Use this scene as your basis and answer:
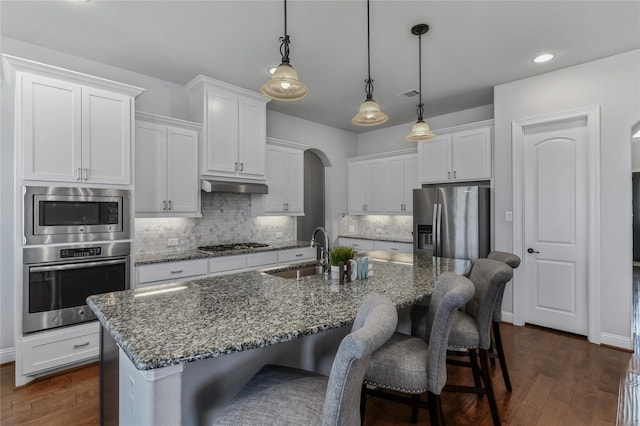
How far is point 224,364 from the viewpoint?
1396 millimetres

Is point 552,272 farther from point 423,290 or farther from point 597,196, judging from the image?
point 423,290

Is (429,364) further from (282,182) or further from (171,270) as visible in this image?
(282,182)

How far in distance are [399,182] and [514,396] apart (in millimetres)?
3334

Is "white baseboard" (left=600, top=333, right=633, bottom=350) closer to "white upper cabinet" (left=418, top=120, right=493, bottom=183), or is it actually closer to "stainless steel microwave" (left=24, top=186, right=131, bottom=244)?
"white upper cabinet" (left=418, top=120, right=493, bottom=183)

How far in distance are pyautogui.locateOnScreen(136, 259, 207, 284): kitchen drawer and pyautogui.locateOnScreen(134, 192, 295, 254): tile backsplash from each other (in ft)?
1.75

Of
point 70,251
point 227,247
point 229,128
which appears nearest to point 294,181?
point 229,128

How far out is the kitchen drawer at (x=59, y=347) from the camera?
96.3 inches

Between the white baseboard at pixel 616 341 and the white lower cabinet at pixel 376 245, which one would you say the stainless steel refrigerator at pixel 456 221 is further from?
the white baseboard at pixel 616 341

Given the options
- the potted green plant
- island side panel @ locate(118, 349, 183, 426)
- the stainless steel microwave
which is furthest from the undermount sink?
the stainless steel microwave

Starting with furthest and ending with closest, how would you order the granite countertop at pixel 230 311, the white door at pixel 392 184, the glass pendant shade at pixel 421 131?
the white door at pixel 392 184, the glass pendant shade at pixel 421 131, the granite countertop at pixel 230 311

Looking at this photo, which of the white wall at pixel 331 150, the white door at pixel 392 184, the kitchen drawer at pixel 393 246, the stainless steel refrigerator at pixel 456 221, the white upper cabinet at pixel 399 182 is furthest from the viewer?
the white wall at pixel 331 150

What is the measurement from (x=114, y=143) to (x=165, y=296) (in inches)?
74.9

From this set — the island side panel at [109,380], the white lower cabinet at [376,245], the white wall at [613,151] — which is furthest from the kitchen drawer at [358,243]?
the island side panel at [109,380]

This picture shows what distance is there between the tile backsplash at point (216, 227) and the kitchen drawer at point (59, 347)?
0.97 meters
